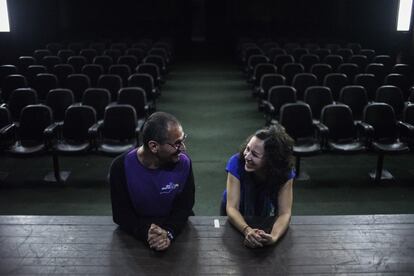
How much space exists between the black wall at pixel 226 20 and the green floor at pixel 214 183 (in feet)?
25.6

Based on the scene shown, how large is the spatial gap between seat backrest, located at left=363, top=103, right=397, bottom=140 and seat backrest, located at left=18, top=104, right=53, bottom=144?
11.5 feet

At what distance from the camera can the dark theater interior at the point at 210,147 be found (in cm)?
209

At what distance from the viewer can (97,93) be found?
5.67m

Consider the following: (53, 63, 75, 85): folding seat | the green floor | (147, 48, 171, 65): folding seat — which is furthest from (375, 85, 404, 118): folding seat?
(147, 48, 171, 65): folding seat

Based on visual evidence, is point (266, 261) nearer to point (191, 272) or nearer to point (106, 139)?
point (191, 272)

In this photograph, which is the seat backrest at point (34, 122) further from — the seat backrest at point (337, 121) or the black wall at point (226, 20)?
the black wall at point (226, 20)

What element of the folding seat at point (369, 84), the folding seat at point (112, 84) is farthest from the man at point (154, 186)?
the folding seat at point (369, 84)

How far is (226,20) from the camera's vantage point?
1527cm

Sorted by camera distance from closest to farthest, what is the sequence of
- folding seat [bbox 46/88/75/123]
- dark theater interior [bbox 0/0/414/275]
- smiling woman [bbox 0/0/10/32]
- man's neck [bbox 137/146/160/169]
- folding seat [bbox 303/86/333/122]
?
dark theater interior [bbox 0/0/414/275], man's neck [bbox 137/146/160/169], folding seat [bbox 46/88/75/123], folding seat [bbox 303/86/333/122], smiling woman [bbox 0/0/10/32]

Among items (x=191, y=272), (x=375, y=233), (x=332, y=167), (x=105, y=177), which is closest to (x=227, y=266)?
(x=191, y=272)

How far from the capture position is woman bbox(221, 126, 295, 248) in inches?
90.3

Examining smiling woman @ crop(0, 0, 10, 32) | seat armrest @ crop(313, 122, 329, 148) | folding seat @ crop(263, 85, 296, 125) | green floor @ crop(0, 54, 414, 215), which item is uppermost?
smiling woman @ crop(0, 0, 10, 32)

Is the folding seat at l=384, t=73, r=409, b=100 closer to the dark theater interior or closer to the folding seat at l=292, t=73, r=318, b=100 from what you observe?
the dark theater interior

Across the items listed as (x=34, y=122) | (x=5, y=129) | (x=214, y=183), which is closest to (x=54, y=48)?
(x=34, y=122)
